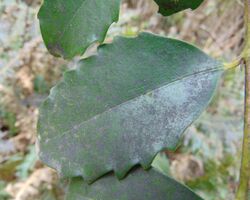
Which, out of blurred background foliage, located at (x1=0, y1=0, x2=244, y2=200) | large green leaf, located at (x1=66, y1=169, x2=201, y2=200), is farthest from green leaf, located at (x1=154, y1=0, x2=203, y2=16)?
blurred background foliage, located at (x1=0, y1=0, x2=244, y2=200)

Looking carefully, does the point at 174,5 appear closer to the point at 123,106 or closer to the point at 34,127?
the point at 123,106

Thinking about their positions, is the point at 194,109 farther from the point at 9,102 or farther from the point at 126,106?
the point at 9,102

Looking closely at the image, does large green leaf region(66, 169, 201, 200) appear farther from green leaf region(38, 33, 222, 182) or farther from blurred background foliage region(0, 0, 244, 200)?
blurred background foliage region(0, 0, 244, 200)

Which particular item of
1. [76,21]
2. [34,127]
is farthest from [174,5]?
[34,127]

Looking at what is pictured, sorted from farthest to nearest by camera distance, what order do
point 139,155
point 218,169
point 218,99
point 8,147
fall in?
point 218,99, point 218,169, point 8,147, point 139,155

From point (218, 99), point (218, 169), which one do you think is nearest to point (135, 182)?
point (218, 169)

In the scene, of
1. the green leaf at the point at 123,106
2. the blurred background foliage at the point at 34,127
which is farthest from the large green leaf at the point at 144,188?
the blurred background foliage at the point at 34,127
